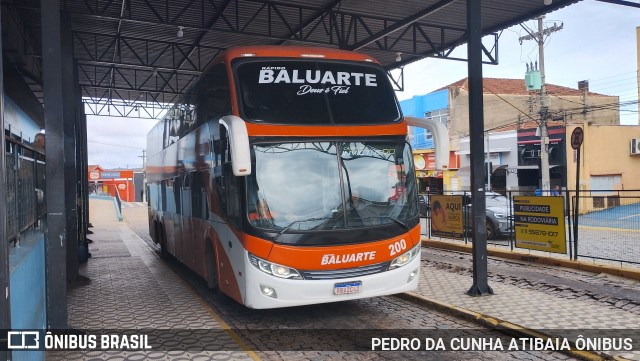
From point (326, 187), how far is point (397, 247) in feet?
4.44

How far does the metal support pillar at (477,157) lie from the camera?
864 centimetres

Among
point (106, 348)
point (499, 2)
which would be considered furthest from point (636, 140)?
point (106, 348)

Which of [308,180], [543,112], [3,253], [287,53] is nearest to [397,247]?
[308,180]

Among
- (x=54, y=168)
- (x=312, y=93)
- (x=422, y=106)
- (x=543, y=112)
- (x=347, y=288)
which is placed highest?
(x=422, y=106)

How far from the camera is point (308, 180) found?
22.1 ft

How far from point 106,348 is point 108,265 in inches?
304

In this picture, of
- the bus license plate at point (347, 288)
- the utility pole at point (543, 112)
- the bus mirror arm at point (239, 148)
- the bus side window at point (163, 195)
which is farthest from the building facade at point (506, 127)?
the bus mirror arm at point (239, 148)

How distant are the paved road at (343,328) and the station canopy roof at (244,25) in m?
7.88

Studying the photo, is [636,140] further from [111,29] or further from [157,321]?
[157,321]

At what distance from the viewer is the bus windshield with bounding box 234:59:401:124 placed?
700 cm

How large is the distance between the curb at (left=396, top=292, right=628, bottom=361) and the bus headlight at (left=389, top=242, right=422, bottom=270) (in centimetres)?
116

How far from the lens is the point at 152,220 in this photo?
16.3 meters

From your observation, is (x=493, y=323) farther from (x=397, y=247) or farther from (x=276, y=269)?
(x=276, y=269)

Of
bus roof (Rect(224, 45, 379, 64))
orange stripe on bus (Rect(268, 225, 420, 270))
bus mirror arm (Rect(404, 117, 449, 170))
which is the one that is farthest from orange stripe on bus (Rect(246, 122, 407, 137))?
orange stripe on bus (Rect(268, 225, 420, 270))
